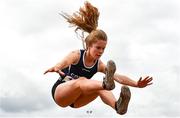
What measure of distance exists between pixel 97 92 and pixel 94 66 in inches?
52.5

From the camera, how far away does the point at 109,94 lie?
45.8ft

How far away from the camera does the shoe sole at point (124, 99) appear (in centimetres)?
1340

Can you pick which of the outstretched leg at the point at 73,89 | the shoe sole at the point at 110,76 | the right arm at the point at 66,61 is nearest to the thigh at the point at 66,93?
the outstretched leg at the point at 73,89

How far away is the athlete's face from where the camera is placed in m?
14.2

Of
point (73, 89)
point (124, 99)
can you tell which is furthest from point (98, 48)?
point (124, 99)

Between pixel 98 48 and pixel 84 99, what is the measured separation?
159cm

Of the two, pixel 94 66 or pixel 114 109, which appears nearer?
pixel 114 109

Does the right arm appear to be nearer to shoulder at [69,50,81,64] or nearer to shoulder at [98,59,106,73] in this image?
shoulder at [69,50,81,64]

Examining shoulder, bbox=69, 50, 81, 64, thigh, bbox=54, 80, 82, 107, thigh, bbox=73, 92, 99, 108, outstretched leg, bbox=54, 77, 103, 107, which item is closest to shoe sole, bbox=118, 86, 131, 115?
outstretched leg, bbox=54, 77, 103, 107

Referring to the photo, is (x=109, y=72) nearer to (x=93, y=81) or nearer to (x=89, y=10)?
(x=93, y=81)

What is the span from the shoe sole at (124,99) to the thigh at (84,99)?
102cm

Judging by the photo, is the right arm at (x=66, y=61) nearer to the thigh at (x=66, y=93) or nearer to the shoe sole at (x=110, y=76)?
the thigh at (x=66, y=93)

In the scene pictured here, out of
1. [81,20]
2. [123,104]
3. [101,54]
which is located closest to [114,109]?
[123,104]

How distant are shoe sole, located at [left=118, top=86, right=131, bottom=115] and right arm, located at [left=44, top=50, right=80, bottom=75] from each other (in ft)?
4.93
